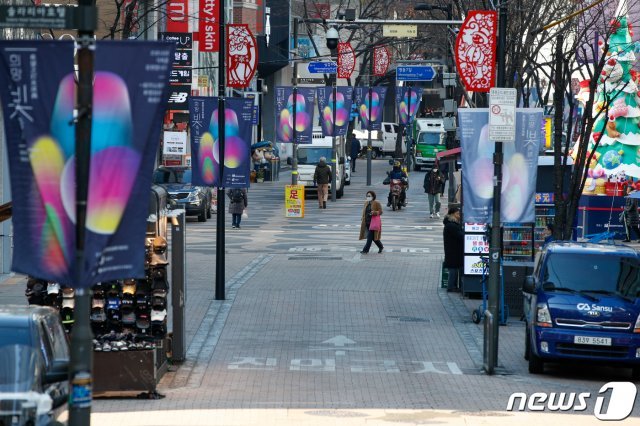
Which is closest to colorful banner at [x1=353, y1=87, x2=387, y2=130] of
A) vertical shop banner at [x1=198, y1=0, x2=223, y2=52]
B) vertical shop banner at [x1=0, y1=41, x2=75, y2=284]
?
vertical shop banner at [x1=198, y1=0, x2=223, y2=52]

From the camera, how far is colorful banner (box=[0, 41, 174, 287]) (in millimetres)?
9828

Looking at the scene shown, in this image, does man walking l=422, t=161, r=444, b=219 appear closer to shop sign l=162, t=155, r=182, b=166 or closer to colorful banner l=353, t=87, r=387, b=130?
shop sign l=162, t=155, r=182, b=166

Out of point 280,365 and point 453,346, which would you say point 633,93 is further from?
point 280,365

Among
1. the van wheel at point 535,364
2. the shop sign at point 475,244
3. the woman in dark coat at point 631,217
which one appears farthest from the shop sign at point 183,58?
the van wheel at point 535,364

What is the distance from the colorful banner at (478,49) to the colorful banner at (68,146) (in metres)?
19.3

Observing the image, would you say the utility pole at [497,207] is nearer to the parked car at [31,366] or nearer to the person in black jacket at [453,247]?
the person in black jacket at [453,247]

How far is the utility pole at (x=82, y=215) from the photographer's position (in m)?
9.66

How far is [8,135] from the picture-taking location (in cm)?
992

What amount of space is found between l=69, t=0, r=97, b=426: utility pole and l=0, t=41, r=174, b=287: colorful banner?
0.24 feet

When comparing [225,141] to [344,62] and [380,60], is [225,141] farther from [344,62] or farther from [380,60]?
[380,60]

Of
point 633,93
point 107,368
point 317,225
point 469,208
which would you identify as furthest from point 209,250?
point 107,368

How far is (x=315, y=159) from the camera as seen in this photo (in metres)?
58.8

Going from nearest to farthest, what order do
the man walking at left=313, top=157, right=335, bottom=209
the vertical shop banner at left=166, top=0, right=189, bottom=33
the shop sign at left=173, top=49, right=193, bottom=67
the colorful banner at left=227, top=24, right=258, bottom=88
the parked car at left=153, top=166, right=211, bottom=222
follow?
the colorful banner at left=227, top=24, right=258, bottom=88 → the shop sign at left=173, top=49, right=193, bottom=67 → the parked car at left=153, top=166, right=211, bottom=222 → the vertical shop banner at left=166, top=0, right=189, bottom=33 → the man walking at left=313, top=157, right=335, bottom=209

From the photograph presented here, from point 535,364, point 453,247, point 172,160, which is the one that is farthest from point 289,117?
point 535,364
